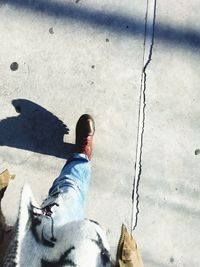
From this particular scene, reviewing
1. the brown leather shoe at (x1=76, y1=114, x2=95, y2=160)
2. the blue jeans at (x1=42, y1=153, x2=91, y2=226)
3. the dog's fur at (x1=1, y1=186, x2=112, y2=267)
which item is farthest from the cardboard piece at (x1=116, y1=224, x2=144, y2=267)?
the brown leather shoe at (x1=76, y1=114, x2=95, y2=160)

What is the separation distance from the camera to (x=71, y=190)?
92.6 inches

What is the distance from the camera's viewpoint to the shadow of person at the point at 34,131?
277cm

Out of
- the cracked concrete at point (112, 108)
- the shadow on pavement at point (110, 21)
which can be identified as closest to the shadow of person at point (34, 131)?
the cracked concrete at point (112, 108)

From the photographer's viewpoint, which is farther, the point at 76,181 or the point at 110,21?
the point at 110,21

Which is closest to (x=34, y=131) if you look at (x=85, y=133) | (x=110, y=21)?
(x=85, y=133)

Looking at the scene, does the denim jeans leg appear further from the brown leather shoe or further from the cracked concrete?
the cracked concrete

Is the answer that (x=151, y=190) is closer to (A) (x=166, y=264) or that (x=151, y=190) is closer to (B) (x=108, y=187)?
(B) (x=108, y=187)

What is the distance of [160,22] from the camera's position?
2.91 m

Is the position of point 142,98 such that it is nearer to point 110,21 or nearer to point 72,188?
point 110,21

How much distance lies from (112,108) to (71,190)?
0.66 meters

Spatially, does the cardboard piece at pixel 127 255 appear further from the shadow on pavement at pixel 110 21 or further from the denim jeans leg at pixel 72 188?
the shadow on pavement at pixel 110 21

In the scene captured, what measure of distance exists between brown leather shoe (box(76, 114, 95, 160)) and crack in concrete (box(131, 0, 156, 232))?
286mm

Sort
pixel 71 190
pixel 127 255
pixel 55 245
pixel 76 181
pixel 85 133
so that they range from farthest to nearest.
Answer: pixel 85 133 → pixel 76 181 → pixel 71 190 → pixel 127 255 → pixel 55 245

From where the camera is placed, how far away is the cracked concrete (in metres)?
2.76
